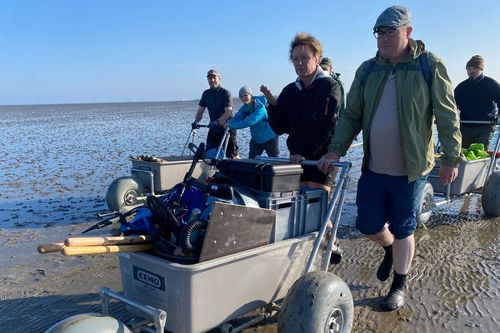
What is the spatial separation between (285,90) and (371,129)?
891 mm

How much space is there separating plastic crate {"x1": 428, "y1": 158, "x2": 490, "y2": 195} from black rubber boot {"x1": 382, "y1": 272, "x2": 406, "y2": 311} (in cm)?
279

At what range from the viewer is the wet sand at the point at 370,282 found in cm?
341

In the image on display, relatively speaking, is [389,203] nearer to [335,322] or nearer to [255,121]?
[335,322]

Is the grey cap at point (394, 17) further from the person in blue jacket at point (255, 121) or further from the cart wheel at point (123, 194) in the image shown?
the cart wheel at point (123, 194)

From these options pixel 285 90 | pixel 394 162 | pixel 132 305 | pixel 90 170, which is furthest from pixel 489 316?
pixel 90 170

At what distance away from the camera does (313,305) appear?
255 cm

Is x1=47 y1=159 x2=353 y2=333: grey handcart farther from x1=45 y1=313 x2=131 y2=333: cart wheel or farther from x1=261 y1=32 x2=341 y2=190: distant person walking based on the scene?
x1=261 y1=32 x2=341 y2=190: distant person walking

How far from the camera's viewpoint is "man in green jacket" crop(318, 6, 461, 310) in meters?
3.10

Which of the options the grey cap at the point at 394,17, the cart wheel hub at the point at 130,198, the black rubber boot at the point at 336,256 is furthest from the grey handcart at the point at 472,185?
the cart wheel hub at the point at 130,198

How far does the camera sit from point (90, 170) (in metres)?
10.9

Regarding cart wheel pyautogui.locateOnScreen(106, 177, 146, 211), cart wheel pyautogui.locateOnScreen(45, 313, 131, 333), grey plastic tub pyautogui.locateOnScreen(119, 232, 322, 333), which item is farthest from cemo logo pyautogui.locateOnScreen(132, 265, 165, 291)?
cart wheel pyautogui.locateOnScreen(106, 177, 146, 211)

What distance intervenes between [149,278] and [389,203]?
191 centimetres

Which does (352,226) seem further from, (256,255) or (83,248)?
(83,248)

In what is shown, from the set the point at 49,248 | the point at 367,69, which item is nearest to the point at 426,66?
the point at 367,69
